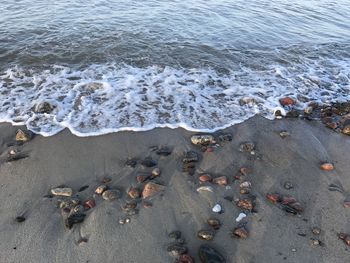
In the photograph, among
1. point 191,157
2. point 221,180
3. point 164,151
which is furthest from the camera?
point 164,151

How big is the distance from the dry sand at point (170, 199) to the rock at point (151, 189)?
0.13m

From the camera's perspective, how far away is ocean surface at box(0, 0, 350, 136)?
8.27 m

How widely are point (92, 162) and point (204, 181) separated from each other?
206cm

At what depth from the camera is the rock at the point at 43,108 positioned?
8072 mm

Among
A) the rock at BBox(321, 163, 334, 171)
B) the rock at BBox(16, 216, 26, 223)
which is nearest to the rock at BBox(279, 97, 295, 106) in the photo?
the rock at BBox(321, 163, 334, 171)

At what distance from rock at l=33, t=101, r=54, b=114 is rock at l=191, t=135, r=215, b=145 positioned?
328 centimetres

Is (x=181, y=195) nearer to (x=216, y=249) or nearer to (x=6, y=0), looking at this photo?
(x=216, y=249)

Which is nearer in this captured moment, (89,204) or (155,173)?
(89,204)

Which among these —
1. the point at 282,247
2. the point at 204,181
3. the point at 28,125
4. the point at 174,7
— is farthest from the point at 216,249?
the point at 174,7

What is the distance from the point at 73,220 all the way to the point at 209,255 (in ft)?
6.68

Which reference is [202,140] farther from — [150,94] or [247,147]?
[150,94]

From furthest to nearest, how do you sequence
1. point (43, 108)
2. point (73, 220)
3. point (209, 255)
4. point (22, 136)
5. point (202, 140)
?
point (43, 108) < point (202, 140) < point (22, 136) < point (73, 220) < point (209, 255)

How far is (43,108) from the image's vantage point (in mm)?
8125

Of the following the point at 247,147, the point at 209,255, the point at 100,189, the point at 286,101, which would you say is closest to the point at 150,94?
the point at 247,147
